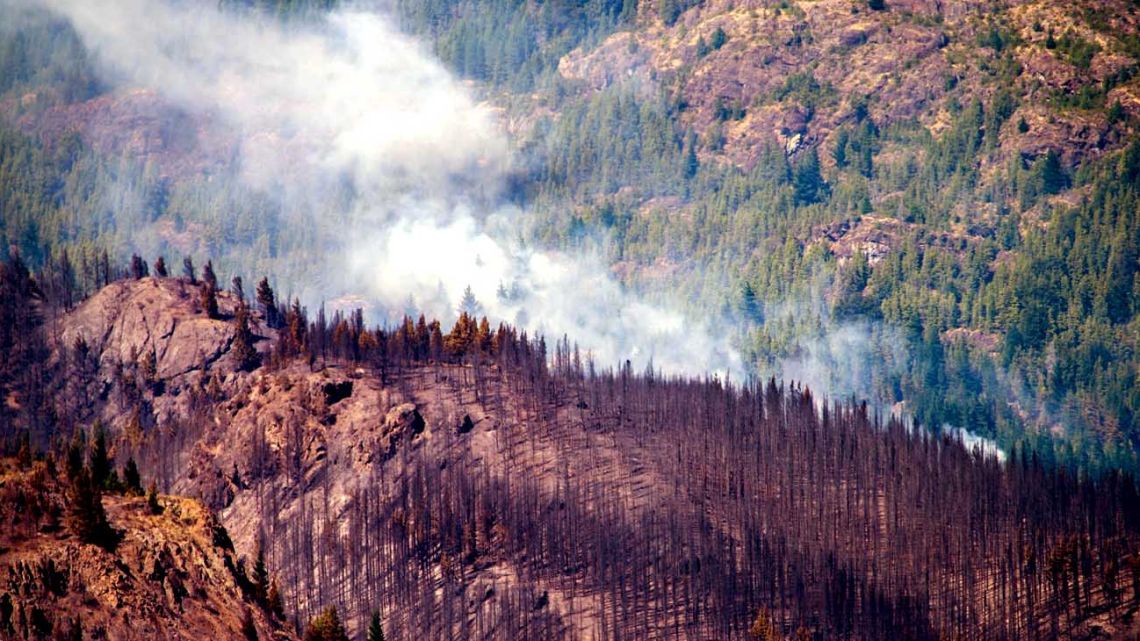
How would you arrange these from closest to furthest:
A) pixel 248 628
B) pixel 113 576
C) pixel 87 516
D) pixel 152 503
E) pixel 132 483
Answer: pixel 87 516 < pixel 113 576 < pixel 248 628 < pixel 152 503 < pixel 132 483

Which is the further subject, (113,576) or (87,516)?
(113,576)

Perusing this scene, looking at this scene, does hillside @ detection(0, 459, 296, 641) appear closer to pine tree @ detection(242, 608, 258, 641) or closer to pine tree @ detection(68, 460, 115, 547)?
pine tree @ detection(242, 608, 258, 641)

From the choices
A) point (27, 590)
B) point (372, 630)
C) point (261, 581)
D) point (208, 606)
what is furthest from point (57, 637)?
point (372, 630)

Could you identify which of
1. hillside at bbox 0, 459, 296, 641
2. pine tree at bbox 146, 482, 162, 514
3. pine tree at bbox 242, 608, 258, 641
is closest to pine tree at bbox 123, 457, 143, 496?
hillside at bbox 0, 459, 296, 641

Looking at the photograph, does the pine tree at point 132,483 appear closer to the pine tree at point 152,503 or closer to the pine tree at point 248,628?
the pine tree at point 152,503

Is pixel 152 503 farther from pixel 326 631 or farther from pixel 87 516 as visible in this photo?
pixel 326 631

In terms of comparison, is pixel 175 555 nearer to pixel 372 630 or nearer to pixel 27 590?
pixel 27 590

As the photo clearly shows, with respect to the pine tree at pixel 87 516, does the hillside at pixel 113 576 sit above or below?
below

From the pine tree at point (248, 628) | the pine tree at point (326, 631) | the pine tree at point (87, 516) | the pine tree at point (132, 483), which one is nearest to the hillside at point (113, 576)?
the pine tree at point (248, 628)

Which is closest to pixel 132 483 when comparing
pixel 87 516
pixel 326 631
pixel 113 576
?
pixel 87 516
